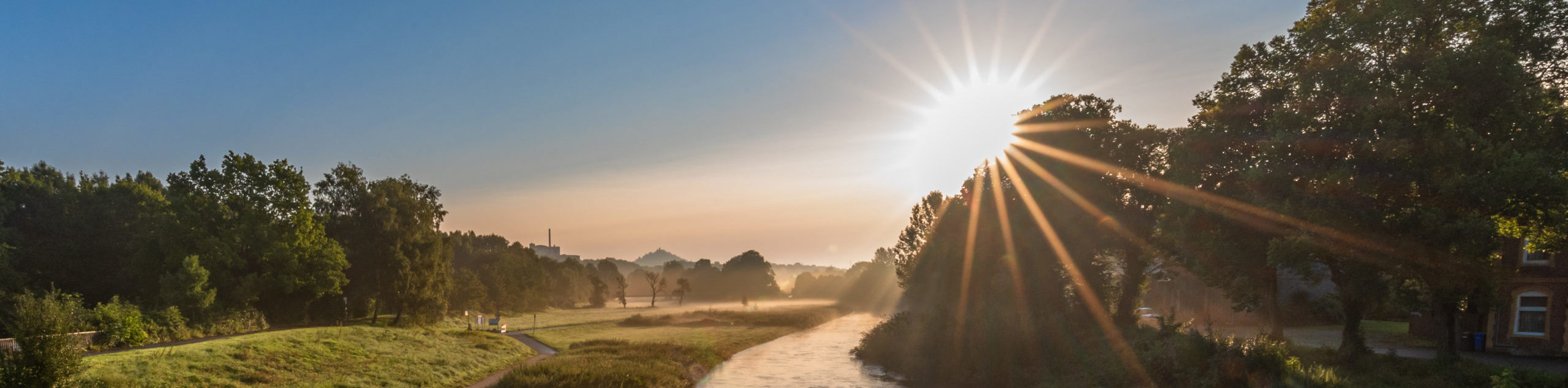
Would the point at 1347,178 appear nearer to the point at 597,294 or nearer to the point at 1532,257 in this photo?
the point at 1532,257

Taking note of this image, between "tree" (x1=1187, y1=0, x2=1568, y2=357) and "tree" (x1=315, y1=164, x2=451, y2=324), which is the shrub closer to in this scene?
"tree" (x1=315, y1=164, x2=451, y2=324)

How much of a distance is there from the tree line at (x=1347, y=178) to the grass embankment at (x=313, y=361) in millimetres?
29941

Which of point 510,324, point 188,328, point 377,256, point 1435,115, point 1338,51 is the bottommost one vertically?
point 510,324

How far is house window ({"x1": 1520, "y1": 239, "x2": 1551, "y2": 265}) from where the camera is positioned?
31909 millimetres

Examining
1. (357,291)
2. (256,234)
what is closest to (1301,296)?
(357,291)

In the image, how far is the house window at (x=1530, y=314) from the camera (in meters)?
31.6

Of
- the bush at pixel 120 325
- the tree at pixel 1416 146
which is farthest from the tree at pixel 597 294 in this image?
the tree at pixel 1416 146

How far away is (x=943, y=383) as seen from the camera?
43.7 metres

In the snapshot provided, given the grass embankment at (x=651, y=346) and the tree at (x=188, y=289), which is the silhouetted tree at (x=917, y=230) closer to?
the grass embankment at (x=651, y=346)

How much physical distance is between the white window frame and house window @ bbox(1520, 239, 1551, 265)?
1337 mm

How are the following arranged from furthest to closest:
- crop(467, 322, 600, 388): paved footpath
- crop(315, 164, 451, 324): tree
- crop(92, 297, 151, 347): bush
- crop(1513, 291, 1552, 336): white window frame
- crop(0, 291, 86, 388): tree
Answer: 1. crop(315, 164, 451, 324): tree
2. crop(467, 322, 600, 388): paved footpath
3. crop(92, 297, 151, 347): bush
4. crop(1513, 291, 1552, 336): white window frame
5. crop(0, 291, 86, 388): tree

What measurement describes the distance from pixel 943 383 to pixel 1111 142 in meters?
18.6

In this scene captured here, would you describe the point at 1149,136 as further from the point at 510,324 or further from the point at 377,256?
the point at 510,324

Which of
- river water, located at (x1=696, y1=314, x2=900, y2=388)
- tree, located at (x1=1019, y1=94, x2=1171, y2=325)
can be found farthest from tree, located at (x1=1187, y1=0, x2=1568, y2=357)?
river water, located at (x1=696, y1=314, x2=900, y2=388)
